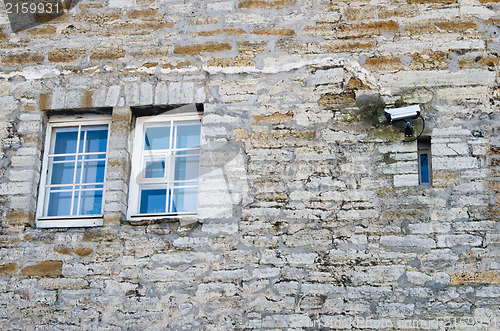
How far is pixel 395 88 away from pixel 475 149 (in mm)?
793

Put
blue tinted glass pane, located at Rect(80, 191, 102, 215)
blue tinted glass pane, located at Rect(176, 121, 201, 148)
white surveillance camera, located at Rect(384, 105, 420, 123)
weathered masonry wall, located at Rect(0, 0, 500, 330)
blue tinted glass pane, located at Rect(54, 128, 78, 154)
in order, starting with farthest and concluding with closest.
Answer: blue tinted glass pane, located at Rect(54, 128, 78, 154)
blue tinted glass pane, located at Rect(176, 121, 201, 148)
blue tinted glass pane, located at Rect(80, 191, 102, 215)
white surveillance camera, located at Rect(384, 105, 420, 123)
weathered masonry wall, located at Rect(0, 0, 500, 330)

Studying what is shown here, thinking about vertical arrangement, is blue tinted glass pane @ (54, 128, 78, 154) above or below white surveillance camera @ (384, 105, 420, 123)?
below

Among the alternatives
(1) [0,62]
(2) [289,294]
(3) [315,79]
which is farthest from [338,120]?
(1) [0,62]

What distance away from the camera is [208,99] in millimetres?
5930

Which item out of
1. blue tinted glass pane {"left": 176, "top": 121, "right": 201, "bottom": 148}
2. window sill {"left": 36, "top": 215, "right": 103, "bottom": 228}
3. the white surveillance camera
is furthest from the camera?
blue tinted glass pane {"left": 176, "top": 121, "right": 201, "bottom": 148}

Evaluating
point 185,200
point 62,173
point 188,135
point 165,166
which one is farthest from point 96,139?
point 185,200

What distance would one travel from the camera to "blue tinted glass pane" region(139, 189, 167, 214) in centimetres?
581

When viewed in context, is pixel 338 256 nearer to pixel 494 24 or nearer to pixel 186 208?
pixel 186 208

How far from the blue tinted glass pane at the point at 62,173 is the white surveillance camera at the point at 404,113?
2636 millimetres

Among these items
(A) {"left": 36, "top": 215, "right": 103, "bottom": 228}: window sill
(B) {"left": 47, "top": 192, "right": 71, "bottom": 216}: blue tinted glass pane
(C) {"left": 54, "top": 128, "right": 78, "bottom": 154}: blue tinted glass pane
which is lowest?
(A) {"left": 36, "top": 215, "right": 103, "bottom": 228}: window sill

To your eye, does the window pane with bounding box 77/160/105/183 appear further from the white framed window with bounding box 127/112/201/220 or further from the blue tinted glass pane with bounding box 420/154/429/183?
the blue tinted glass pane with bounding box 420/154/429/183

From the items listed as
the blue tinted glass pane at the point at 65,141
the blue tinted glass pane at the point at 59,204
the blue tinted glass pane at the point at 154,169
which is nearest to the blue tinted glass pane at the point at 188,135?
the blue tinted glass pane at the point at 154,169

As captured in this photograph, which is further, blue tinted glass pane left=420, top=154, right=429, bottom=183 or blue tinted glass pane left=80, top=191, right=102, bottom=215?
blue tinted glass pane left=80, top=191, right=102, bottom=215

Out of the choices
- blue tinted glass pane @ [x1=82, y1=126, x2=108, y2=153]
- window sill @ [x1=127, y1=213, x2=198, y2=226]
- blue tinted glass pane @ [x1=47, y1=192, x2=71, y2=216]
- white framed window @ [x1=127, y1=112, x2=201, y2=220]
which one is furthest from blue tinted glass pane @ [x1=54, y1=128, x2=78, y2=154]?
window sill @ [x1=127, y1=213, x2=198, y2=226]
